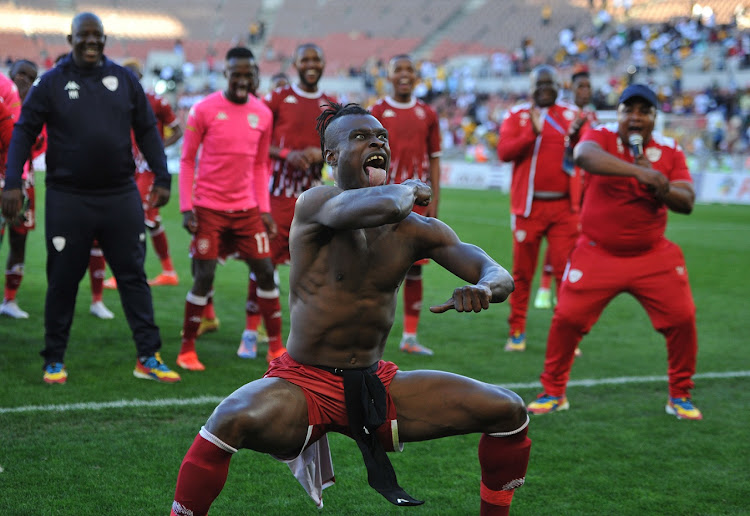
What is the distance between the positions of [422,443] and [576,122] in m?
3.70

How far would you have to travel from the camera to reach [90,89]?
5789mm

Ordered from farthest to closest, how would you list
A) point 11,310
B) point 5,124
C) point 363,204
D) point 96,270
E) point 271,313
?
point 96,270
point 11,310
point 271,313
point 5,124
point 363,204

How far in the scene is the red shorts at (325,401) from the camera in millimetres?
3395

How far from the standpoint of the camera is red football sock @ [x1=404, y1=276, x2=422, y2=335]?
756 cm

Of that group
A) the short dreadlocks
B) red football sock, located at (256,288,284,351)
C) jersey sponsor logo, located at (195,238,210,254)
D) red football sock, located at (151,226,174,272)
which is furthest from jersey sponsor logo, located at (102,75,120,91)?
red football sock, located at (151,226,174,272)

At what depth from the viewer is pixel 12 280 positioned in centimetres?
829

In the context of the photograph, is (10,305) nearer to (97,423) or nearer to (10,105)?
(10,105)

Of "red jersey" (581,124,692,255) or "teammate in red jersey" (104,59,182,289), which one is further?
"teammate in red jersey" (104,59,182,289)

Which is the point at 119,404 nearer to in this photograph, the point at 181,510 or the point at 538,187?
the point at 181,510

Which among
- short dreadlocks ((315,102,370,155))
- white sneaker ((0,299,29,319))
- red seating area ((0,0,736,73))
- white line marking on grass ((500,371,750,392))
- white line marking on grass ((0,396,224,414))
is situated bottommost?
white sneaker ((0,299,29,319))

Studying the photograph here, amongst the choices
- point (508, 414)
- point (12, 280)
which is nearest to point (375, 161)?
point (508, 414)

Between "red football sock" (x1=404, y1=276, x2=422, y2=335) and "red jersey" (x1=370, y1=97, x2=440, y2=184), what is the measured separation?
89 cm

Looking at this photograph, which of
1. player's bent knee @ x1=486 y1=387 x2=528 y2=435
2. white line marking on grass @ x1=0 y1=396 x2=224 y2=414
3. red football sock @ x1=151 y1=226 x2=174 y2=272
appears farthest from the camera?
red football sock @ x1=151 y1=226 x2=174 y2=272

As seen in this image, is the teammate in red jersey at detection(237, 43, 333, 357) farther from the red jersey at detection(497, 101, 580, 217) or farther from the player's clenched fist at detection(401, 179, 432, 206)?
the player's clenched fist at detection(401, 179, 432, 206)
